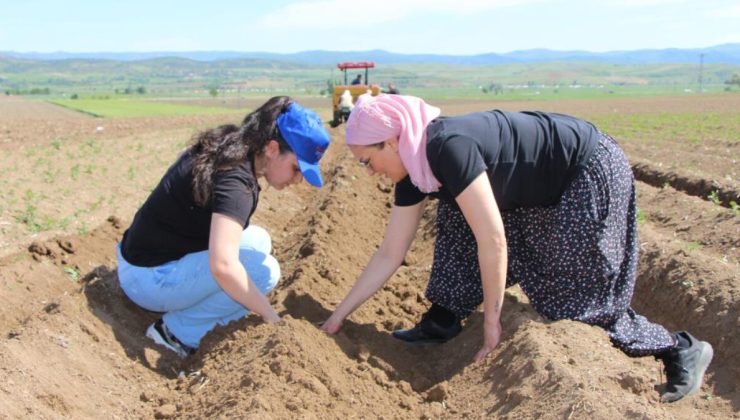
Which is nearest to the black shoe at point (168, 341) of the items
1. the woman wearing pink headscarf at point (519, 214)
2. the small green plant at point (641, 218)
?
the woman wearing pink headscarf at point (519, 214)

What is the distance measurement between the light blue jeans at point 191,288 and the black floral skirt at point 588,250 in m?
1.21

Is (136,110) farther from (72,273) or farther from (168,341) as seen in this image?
(168,341)

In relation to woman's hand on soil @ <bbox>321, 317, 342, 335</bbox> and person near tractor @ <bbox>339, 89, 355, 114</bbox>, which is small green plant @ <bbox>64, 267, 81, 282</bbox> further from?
person near tractor @ <bbox>339, 89, 355, 114</bbox>

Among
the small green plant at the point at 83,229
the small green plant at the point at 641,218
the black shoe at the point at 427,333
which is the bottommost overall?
the small green plant at the point at 83,229

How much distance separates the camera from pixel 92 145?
50.6 feet

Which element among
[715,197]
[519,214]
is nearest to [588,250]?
[519,214]

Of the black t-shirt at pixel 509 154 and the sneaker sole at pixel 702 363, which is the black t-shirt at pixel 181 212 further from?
the sneaker sole at pixel 702 363

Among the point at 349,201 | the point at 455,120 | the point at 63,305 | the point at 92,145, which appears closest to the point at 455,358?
the point at 455,120

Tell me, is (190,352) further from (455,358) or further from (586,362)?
(586,362)

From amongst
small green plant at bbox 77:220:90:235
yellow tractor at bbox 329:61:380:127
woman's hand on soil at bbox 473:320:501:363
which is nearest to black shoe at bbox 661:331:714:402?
woman's hand on soil at bbox 473:320:501:363

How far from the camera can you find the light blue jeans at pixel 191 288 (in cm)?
446

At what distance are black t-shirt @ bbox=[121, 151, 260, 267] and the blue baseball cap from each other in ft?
0.80

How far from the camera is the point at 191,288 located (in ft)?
14.6

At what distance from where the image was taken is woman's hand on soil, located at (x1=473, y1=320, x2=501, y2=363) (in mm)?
3900
